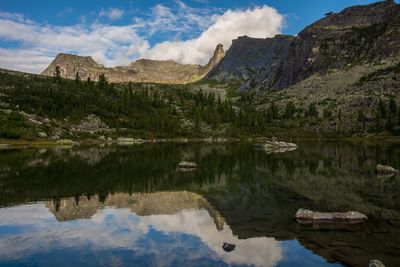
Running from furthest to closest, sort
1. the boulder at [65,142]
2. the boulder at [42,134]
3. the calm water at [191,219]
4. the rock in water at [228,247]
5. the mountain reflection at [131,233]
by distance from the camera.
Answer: the boulder at [42,134]
the boulder at [65,142]
the rock in water at [228,247]
the mountain reflection at [131,233]
the calm water at [191,219]

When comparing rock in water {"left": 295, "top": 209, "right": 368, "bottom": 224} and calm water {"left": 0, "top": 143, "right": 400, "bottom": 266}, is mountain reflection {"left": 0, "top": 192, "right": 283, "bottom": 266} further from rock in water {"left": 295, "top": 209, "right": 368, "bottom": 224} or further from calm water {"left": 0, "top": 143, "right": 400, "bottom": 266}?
rock in water {"left": 295, "top": 209, "right": 368, "bottom": 224}

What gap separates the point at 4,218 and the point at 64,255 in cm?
1506

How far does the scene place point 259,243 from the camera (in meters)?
28.6

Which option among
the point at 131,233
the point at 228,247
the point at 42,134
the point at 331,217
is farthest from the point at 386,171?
the point at 42,134

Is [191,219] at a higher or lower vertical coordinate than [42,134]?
higher

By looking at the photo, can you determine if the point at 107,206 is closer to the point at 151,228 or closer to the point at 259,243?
the point at 151,228

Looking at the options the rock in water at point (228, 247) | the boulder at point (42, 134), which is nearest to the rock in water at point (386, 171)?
the rock in water at point (228, 247)

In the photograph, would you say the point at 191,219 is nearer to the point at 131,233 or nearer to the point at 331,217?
the point at 131,233

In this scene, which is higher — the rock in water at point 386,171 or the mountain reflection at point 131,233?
the rock in water at point 386,171

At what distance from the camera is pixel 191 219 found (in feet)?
123

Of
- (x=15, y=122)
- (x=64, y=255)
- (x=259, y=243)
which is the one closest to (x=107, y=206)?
(x=64, y=255)

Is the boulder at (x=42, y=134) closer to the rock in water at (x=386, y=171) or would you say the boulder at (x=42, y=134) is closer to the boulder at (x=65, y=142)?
the boulder at (x=65, y=142)

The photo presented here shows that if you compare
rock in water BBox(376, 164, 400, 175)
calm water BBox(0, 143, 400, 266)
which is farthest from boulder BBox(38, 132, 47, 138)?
rock in water BBox(376, 164, 400, 175)

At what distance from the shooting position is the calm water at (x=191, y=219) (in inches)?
1015
